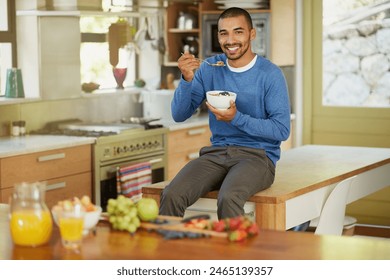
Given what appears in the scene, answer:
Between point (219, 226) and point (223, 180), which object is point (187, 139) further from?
point (219, 226)

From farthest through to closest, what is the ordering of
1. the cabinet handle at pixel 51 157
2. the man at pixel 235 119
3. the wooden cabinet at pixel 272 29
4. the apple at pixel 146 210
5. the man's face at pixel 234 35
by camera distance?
the wooden cabinet at pixel 272 29, the cabinet handle at pixel 51 157, the man's face at pixel 234 35, the man at pixel 235 119, the apple at pixel 146 210

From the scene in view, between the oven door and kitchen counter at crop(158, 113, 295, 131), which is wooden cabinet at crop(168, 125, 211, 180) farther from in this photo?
the oven door

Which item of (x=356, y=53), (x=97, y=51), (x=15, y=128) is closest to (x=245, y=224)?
(x=15, y=128)

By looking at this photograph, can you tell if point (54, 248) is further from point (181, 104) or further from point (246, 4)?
point (246, 4)

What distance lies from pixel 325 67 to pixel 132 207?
4.54m

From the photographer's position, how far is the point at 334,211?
419cm

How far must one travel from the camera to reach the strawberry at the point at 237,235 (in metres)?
2.57

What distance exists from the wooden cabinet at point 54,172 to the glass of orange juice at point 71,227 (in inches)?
93.5

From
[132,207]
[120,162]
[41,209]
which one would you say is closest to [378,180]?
[120,162]

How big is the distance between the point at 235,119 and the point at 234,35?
0.42 metres

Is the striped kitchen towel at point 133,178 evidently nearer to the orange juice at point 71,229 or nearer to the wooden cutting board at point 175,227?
the wooden cutting board at point 175,227

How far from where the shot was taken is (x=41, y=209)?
2582 mm

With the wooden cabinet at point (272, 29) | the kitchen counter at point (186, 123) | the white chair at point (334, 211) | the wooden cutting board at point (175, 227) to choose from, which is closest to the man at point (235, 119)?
the white chair at point (334, 211)

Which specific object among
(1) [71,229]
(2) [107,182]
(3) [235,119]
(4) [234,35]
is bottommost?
(2) [107,182]
